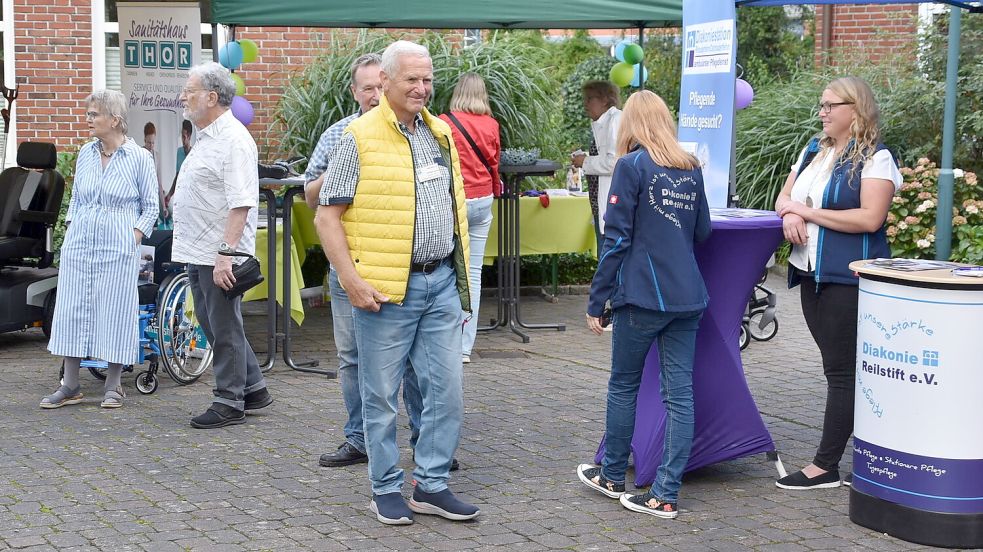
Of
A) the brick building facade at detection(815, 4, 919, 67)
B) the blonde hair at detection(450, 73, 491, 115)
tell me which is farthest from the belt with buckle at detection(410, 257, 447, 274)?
the brick building facade at detection(815, 4, 919, 67)

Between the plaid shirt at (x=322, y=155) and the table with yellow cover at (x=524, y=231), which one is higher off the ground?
the plaid shirt at (x=322, y=155)

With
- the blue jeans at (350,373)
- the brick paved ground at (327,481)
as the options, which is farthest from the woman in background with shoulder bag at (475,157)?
the blue jeans at (350,373)

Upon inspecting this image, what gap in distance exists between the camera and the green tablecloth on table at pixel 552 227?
9.92 meters

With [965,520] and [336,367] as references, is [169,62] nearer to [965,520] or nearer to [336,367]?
[336,367]

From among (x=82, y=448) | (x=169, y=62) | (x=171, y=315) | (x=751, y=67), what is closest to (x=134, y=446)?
(x=82, y=448)

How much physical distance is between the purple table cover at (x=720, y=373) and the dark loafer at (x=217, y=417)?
2.08 metres

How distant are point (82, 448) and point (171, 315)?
1450 millimetres

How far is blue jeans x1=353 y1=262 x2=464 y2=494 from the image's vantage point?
475 centimetres

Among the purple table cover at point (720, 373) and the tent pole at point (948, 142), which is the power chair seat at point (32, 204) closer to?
the purple table cover at point (720, 373)

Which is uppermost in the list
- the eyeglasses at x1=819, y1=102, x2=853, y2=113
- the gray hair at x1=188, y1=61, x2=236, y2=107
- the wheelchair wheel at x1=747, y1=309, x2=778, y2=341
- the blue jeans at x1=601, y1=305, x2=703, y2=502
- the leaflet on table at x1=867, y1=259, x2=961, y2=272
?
the gray hair at x1=188, y1=61, x2=236, y2=107

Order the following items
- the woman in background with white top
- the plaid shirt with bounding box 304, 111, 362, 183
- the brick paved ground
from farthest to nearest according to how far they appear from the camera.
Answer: the woman in background with white top, the plaid shirt with bounding box 304, 111, 362, 183, the brick paved ground

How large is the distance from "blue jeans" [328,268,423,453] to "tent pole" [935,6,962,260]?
14.5 feet

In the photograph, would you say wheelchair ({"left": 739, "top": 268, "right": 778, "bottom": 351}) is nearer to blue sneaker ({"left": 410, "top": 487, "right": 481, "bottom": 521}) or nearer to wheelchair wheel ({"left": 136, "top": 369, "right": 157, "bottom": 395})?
wheelchair wheel ({"left": 136, "top": 369, "right": 157, "bottom": 395})

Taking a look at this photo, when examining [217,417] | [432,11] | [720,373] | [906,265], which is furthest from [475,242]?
[906,265]
